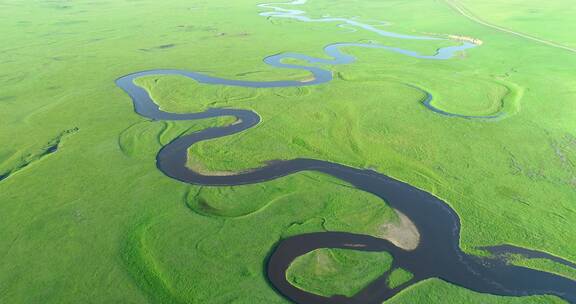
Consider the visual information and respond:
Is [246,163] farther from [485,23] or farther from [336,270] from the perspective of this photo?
[485,23]

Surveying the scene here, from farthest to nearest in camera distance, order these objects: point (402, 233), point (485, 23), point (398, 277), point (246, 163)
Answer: point (485, 23)
point (246, 163)
point (402, 233)
point (398, 277)

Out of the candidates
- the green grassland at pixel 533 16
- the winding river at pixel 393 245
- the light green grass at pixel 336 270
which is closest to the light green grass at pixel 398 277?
the winding river at pixel 393 245

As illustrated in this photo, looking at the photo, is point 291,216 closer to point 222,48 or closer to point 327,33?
point 222,48

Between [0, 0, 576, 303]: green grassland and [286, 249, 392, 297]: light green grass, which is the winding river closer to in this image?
[286, 249, 392, 297]: light green grass

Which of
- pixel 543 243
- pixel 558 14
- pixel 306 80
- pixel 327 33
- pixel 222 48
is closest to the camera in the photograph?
pixel 543 243

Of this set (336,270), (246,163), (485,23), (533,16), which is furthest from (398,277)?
(533,16)

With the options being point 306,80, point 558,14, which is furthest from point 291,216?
point 558,14
